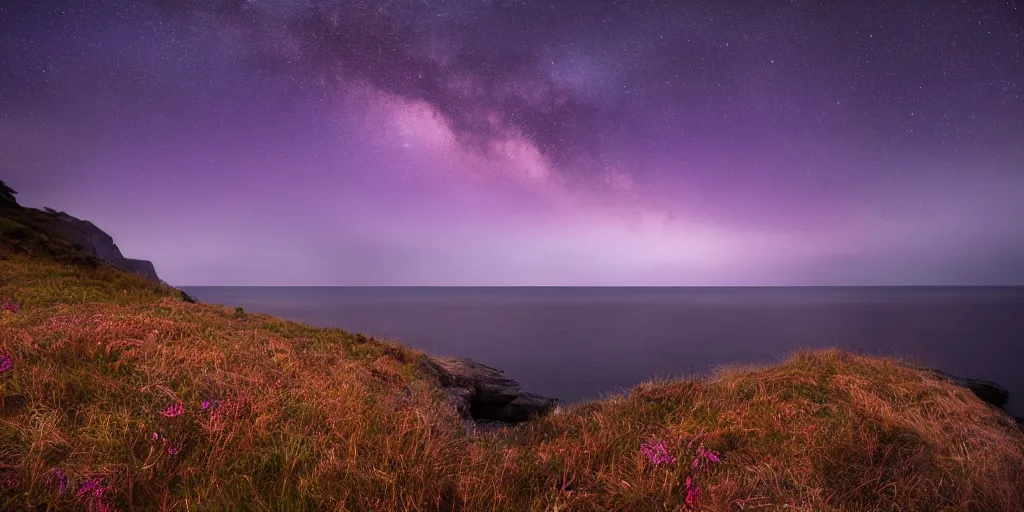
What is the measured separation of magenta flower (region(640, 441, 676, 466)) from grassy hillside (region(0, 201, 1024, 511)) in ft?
0.10

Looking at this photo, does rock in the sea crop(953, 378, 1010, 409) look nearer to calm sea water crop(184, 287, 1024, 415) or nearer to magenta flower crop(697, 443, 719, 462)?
calm sea water crop(184, 287, 1024, 415)

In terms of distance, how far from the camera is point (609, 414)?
9.12 m

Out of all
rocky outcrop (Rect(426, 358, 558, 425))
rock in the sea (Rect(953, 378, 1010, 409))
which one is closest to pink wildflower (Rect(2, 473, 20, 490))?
rocky outcrop (Rect(426, 358, 558, 425))

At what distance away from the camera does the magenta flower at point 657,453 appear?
18.0 ft

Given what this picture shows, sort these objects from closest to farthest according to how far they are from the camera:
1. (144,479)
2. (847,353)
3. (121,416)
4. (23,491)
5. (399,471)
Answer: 1. (23,491)
2. (144,479)
3. (399,471)
4. (121,416)
5. (847,353)

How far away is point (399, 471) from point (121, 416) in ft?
11.6

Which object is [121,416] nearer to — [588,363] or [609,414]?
[609,414]

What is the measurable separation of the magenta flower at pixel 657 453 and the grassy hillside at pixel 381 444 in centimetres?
3

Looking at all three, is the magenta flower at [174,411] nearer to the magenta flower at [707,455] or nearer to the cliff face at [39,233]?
the magenta flower at [707,455]

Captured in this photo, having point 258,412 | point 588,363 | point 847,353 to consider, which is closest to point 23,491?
point 258,412

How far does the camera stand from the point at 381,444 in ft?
17.5

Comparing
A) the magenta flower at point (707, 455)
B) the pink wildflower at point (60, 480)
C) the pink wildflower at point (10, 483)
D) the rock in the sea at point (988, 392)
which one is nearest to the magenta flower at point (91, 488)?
the pink wildflower at point (60, 480)

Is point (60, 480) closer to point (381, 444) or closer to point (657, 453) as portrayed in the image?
point (381, 444)

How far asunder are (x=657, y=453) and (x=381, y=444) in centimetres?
351
